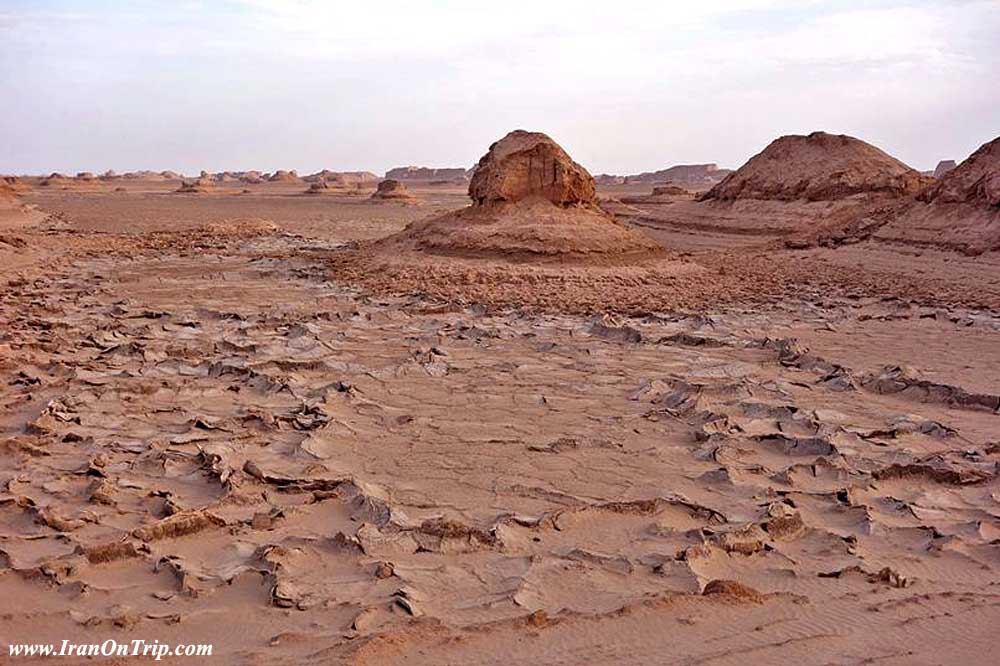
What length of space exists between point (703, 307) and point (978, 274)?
3.99 metres

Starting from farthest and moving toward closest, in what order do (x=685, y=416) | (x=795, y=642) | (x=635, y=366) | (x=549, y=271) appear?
(x=549, y=271), (x=635, y=366), (x=685, y=416), (x=795, y=642)

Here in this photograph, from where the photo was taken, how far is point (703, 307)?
895 cm

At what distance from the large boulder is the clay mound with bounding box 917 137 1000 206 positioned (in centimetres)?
570

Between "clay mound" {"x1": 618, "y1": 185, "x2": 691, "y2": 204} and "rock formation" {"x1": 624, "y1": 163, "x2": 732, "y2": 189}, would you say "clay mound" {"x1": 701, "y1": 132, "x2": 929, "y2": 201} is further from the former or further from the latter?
"rock formation" {"x1": 624, "y1": 163, "x2": 732, "y2": 189}

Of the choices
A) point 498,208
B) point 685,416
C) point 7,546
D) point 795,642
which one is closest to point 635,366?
point 685,416

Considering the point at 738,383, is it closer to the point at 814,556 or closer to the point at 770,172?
the point at 814,556

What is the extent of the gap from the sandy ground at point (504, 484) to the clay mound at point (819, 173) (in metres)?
9.91

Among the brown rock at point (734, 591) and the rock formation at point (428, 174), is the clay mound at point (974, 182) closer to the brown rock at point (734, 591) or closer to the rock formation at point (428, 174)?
the brown rock at point (734, 591)

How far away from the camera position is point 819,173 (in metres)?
18.6

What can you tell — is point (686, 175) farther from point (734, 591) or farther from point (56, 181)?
point (734, 591)

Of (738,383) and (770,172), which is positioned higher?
(770,172)

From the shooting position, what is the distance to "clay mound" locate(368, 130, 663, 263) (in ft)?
36.8

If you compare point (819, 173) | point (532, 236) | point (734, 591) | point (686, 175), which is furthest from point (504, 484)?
point (686, 175)

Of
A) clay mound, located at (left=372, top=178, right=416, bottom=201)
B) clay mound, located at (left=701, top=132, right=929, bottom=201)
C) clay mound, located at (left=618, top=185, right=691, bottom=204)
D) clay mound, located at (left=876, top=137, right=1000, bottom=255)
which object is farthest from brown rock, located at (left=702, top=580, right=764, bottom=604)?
clay mound, located at (left=372, top=178, right=416, bottom=201)
